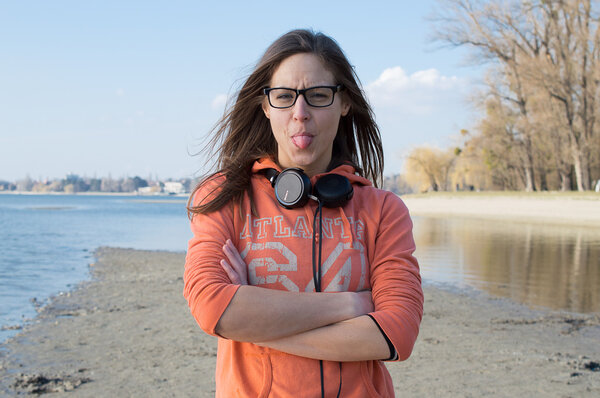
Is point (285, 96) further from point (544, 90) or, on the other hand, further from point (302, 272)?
point (544, 90)

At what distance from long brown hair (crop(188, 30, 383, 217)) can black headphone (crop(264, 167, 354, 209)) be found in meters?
0.18

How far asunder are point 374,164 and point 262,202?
75 centimetres

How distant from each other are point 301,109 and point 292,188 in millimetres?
296

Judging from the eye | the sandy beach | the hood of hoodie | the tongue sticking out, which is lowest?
the sandy beach

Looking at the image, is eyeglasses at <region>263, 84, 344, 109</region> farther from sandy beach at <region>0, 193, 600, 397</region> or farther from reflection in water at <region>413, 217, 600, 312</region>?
reflection in water at <region>413, 217, 600, 312</region>

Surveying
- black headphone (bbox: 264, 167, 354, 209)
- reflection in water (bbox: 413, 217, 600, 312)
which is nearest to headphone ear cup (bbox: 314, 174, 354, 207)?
black headphone (bbox: 264, 167, 354, 209)

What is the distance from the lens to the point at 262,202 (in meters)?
2.08

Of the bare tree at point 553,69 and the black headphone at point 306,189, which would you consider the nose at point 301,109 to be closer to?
the black headphone at point 306,189

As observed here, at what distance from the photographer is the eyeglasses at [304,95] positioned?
205cm

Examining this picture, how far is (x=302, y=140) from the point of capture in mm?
2053

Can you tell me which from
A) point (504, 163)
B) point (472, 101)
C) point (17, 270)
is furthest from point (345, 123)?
point (504, 163)

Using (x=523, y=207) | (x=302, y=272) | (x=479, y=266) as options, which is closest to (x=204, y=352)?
(x=302, y=272)

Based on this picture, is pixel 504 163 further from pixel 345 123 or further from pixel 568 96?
pixel 345 123

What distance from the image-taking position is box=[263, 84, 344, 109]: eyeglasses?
6.74 ft
